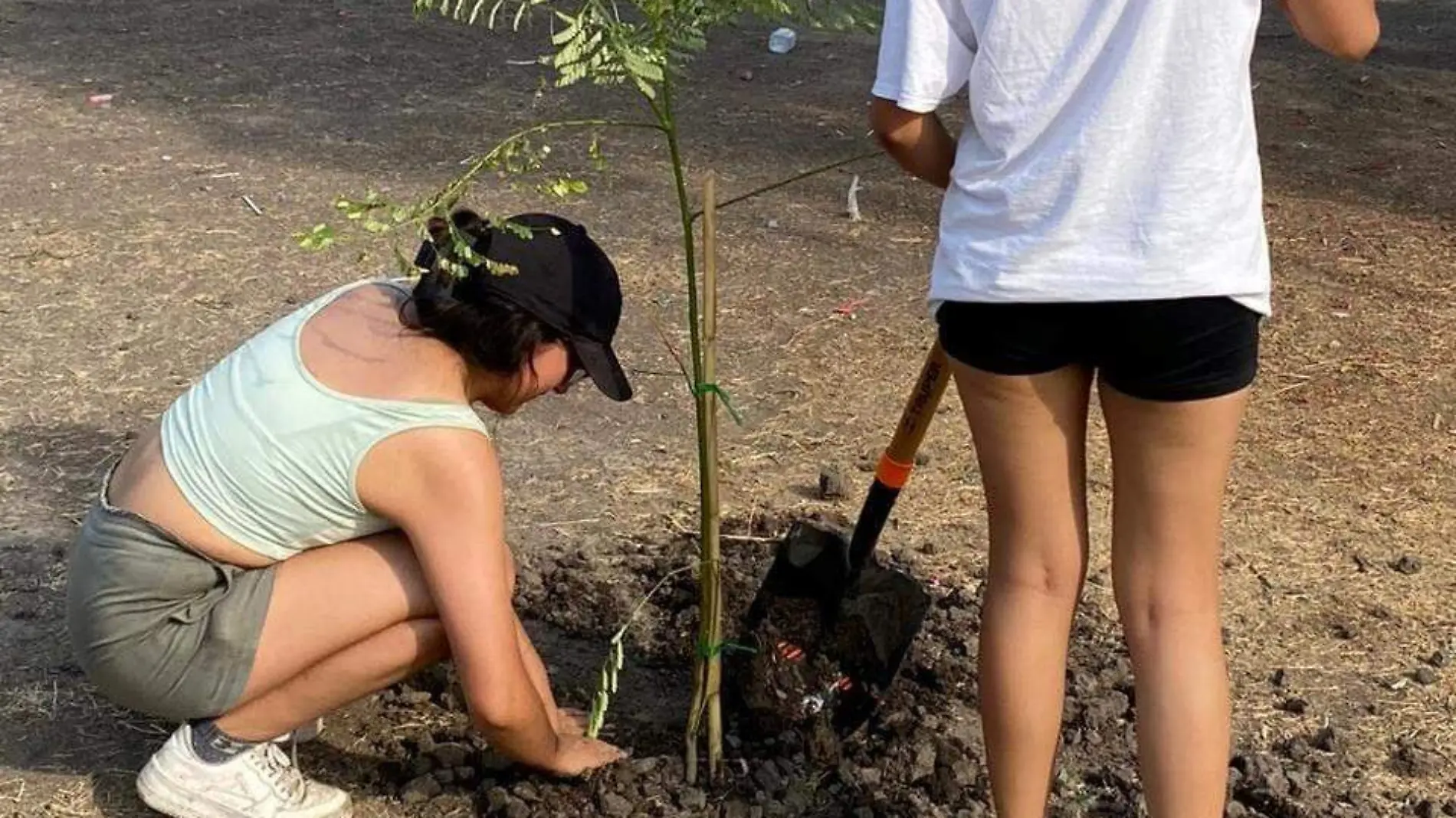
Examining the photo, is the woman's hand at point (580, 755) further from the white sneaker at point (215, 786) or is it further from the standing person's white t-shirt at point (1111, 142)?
the standing person's white t-shirt at point (1111, 142)

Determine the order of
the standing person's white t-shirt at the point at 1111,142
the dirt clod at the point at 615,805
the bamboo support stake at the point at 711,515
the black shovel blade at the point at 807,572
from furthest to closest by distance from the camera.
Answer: the black shovel blade at the point at 807,572
the dirt clod at the point at 615,805
the bamboo support stake at the point at 711,515
the standing person's white t-shirt at the point at 1111,142

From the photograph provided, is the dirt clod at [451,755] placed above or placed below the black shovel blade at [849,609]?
below

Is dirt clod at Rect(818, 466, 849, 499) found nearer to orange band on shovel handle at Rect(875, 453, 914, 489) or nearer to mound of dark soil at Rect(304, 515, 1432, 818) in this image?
mound of dark soil at Rect(304, 515, 1432, 818)

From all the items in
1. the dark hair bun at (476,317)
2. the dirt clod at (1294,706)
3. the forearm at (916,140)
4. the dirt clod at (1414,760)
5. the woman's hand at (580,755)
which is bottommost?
the dirt clod at (1294,706)

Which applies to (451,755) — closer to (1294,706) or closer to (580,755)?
(580,755)

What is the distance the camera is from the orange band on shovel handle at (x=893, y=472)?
128 inches

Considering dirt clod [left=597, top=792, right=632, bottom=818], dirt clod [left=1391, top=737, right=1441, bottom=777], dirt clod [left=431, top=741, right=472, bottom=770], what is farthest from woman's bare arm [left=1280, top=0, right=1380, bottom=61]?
dirt clod [left=431, top=741, right=472, bottom=770]

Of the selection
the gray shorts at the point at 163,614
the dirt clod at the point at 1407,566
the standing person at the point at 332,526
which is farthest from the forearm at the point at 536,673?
the dirt clod at the point at 1407,566

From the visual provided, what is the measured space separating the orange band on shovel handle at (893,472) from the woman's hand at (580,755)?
69 centimetres

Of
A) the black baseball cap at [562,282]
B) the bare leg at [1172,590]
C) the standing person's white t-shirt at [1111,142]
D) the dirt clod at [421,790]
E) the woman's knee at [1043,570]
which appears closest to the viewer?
the standing person's white t-shirt at [1111,142]

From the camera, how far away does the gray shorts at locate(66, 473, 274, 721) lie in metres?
2.96

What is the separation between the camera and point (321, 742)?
343cm

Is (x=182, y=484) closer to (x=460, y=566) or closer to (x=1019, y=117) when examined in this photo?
(x=460, y=566)

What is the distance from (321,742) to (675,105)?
5.29 m
